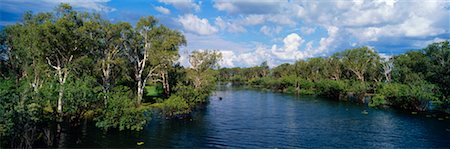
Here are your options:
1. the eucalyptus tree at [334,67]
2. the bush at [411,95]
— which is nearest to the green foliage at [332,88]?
the eucalyptus tree at [334,67]

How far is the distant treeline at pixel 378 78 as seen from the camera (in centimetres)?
5406

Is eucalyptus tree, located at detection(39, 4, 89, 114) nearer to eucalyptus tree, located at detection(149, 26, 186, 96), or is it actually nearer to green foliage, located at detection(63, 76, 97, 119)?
green foliage, located at detection(63, 76, 97, 119)

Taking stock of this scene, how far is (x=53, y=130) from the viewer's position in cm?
3006

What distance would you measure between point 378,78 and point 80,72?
7690 centimetres

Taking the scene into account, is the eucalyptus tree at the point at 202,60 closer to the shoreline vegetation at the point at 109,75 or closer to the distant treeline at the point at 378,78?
the shoreline vegetation at the point at 109,75

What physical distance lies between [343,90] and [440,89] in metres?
23.5

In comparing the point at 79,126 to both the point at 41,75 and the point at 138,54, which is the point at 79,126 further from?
the point at 138,54

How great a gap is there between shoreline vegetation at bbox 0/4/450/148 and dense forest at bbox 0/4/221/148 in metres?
0.10

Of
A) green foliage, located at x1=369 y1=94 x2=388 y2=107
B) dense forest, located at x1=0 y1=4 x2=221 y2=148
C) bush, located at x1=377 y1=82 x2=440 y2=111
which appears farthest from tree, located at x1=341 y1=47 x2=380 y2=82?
dense forest, located at x1=0 y1=4 x2=221 y2=148

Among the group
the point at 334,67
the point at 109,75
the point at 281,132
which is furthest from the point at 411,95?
the point at 334,67

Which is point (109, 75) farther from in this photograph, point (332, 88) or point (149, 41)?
point (332, 88)

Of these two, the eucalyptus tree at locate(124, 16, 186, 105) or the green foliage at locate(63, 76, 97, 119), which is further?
the eucalyptus tree at locate(124, 16, 186, 105)

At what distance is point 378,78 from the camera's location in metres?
93.1

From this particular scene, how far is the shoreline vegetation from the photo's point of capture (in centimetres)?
2858
